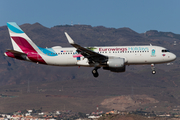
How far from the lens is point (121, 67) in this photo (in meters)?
62.3

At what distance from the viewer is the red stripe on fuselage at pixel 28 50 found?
2589 inches

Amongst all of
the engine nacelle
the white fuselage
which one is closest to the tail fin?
the white fuselage

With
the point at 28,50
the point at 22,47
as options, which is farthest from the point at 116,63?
the point at 22,47

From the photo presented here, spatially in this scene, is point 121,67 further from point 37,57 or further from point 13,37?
point 13,37

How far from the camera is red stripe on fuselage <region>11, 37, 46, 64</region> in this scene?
65.8 meters

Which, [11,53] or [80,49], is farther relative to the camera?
[11,53]

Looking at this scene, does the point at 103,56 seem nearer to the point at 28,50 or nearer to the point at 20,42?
the point at 28,50

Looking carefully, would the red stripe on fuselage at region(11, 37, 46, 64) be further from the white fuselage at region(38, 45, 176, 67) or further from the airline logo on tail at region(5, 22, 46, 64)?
the white fuselage at region(38, 45, 176, 67)

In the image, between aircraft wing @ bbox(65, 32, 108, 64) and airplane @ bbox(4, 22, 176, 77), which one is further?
airplane @ bbox(4, 22, 176, 77)

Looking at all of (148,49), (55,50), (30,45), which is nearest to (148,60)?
(148,49)

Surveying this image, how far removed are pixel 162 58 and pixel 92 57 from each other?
1303cm

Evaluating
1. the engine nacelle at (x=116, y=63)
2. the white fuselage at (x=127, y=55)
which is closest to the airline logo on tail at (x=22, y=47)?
the white fuselage at (x=127, y=55)

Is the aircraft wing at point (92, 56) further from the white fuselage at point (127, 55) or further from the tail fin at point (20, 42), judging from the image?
the tail fin at point (20, 42)

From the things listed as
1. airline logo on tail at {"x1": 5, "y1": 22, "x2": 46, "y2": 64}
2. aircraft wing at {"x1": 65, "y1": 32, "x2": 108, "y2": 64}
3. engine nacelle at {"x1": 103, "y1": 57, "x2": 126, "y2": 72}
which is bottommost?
engine nacelle at {"x1": 103, "y1": 57, "x2": 126, "y2": 72}
